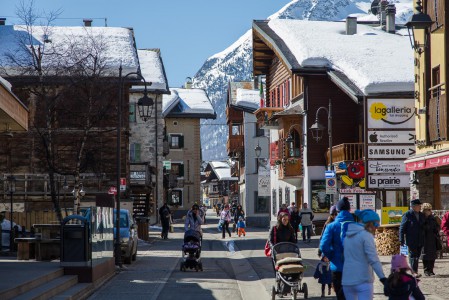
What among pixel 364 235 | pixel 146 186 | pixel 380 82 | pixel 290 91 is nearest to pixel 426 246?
pixel 364 235

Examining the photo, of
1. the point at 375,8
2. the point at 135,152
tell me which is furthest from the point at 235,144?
the point at 375,8

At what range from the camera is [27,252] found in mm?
29750

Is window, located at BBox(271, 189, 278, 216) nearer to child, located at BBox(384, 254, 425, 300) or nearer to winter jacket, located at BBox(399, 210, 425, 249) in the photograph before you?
winter jacket, located at BBox(399, 210, 425, 249)

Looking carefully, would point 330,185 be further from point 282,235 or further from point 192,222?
point 282,235

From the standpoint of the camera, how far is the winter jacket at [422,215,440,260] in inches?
880

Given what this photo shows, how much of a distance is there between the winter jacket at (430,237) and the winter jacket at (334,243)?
27.6 ft

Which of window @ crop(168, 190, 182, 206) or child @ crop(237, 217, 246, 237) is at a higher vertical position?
window @ crop(168, 190, 182, 206)

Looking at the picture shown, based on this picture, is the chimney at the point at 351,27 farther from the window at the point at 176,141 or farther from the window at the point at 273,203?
the window at the point at 176,141

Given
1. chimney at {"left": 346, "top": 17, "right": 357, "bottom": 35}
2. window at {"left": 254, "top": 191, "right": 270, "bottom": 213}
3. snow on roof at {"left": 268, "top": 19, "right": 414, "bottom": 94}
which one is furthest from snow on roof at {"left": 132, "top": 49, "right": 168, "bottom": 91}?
chimney at {"left": 346, "top": 17, "right": 357, "bottom": 35}

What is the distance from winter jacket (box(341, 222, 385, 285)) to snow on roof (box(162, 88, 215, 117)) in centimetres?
8413

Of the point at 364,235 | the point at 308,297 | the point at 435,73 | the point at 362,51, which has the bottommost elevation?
the point at 308,297

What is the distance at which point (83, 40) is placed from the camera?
2165 inches

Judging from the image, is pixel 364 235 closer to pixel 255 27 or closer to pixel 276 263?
pixel 276 263

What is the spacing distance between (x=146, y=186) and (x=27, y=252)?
37.1 metres
